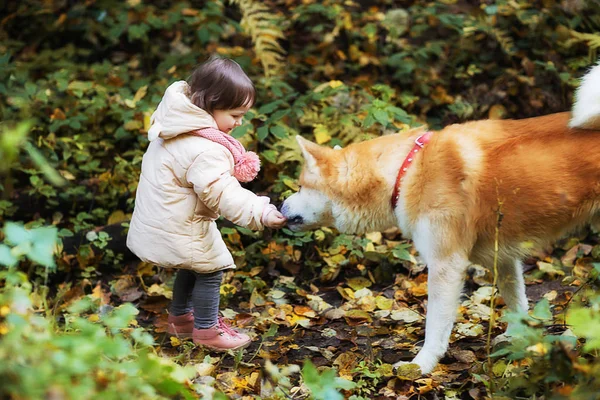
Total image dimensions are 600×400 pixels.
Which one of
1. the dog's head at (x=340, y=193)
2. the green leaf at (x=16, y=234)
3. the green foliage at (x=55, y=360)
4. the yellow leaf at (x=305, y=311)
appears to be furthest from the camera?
the yellow leaf at (x=305, y=311)

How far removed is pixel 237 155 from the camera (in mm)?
3639

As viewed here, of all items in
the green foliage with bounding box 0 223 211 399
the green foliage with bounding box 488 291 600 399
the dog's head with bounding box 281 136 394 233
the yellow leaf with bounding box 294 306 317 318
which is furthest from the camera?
the yellow leaf with bounding box 294 306 317 318

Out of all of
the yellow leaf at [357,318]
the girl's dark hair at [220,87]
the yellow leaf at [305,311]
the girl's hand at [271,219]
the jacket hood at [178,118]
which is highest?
the girl's dark hair at [220,87]

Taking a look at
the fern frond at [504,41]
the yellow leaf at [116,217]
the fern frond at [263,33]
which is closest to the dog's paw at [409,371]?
the yellow leaf at [116,217]

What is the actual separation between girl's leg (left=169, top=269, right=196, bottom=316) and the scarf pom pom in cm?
68

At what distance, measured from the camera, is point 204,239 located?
12.1 ft

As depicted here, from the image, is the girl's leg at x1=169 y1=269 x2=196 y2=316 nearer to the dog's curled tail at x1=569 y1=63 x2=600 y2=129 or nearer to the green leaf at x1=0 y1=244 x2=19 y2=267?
the green leaf at x1=0 y1=244 x2=19 y2=267

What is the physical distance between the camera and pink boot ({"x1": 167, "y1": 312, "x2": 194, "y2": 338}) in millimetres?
4004

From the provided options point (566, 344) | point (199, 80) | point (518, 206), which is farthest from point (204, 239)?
point (566, 344)

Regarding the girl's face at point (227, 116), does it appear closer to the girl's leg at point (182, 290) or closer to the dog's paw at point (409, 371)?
the girl's leg at point (182, 290)

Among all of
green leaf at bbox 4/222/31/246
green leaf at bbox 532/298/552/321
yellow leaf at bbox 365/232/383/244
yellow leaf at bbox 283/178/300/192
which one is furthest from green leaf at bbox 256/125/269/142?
green leaf at bbox 4/222/31/246

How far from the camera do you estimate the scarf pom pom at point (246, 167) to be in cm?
366

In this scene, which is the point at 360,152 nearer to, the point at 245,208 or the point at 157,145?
the point at 245,208

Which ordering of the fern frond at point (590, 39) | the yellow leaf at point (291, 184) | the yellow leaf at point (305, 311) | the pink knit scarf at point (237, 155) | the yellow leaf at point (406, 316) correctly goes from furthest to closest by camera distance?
the fern frond at point (590, 39) → the yellow leaf at point (291, 184) → the yellow leaf at point (305, 311) → the yellow leaf at point (406, 316) → the pink knit scarf at point (237, 155)
